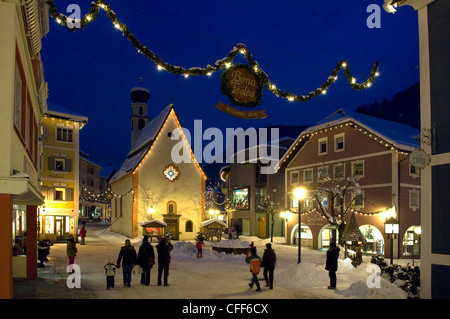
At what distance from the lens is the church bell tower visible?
61.1 m

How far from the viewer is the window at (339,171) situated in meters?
30.4

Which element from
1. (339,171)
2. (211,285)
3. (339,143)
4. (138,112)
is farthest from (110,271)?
(138,112)

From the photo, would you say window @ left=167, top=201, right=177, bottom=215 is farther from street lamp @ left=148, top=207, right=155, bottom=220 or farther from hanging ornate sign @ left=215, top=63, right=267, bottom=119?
hanging ornate sign @ left=215, top=63, right=267, bottom=119

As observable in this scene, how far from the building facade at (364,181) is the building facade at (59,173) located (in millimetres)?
19227

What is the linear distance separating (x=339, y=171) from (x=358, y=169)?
1.82 m

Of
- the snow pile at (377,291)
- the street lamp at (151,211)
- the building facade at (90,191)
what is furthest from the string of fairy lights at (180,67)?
the building facade at (90,191)

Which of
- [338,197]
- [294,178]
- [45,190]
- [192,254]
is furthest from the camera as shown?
[294,178]

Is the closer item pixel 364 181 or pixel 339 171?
pixel 364 181

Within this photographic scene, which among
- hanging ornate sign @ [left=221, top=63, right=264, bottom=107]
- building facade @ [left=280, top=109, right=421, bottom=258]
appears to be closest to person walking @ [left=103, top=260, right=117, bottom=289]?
hanging ornate sign @ [left=221, top=63, right=264, bottom=107]

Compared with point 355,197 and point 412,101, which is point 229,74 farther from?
point 412,101

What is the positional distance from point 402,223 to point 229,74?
20.5 meters

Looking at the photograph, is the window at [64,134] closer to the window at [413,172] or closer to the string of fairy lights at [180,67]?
the string of fairy lights at [180,67]

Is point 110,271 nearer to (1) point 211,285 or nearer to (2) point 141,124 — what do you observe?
(1) point 211,285

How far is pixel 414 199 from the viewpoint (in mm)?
27688
